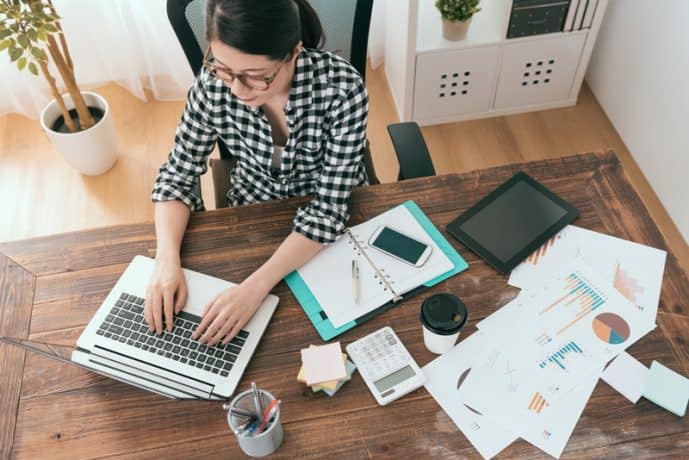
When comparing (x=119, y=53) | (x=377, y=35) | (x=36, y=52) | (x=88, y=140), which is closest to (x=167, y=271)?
(x=36, y=52)

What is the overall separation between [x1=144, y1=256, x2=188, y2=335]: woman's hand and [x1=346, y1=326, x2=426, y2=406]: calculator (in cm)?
35

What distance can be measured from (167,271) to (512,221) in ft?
2.36

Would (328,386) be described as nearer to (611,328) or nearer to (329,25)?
(611,328)

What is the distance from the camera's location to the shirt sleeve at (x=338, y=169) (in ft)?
4.31

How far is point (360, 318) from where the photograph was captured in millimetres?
1217

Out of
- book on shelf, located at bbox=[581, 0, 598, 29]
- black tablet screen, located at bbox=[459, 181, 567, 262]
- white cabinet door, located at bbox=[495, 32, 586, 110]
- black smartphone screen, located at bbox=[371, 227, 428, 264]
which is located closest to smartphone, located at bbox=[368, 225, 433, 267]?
black smartphone screen, located at bbox=[371, 227, 428, 264]

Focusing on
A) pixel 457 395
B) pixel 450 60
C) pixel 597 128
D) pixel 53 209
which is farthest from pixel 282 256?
pixel 597 128

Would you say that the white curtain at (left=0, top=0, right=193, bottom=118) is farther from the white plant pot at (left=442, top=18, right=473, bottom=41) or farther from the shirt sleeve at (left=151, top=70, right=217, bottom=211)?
the shirt sleeve at (left=151, top=70, right=217, bottom=211)

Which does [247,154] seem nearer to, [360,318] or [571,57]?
[360,318]

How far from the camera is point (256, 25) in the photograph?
1.11m

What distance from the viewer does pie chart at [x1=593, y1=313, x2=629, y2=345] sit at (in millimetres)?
1170

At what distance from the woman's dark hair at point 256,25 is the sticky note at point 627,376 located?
2.70 feet

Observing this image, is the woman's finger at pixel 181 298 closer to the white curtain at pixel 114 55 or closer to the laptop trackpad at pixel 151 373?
the laptop trackpad at pixel 151 373

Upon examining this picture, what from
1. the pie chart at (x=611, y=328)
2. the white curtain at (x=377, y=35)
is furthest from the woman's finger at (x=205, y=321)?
the white curtain at (x=377, y=35)
